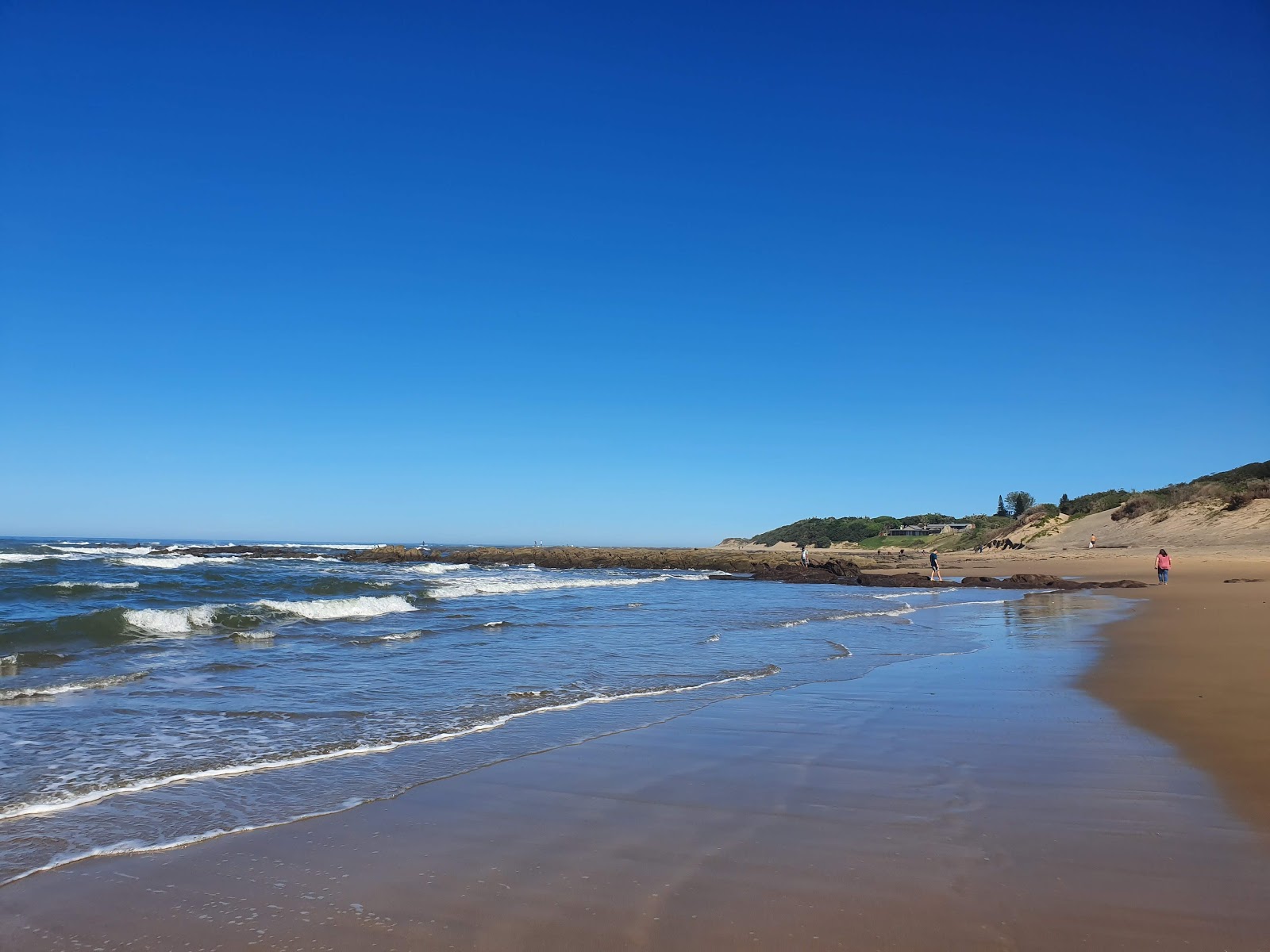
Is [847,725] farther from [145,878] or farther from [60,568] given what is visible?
[60,568]

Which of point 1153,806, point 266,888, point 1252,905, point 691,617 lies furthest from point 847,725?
point 691,617

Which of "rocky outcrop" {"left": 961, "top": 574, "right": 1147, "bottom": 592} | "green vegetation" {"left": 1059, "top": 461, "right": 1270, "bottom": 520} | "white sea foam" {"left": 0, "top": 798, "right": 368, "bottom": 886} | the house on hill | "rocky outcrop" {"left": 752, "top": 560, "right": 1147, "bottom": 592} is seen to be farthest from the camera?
the house on hill

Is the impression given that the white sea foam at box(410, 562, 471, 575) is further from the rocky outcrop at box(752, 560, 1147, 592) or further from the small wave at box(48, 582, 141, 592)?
the small wave at box(48, 582, 141, 592)

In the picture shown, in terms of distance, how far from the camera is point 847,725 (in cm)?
711

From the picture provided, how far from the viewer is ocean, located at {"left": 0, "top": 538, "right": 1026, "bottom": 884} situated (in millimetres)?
5230

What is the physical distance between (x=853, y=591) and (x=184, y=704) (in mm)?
25051

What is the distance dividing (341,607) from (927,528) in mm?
83038

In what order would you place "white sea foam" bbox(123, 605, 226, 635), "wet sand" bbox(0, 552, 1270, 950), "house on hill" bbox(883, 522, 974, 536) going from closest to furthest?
"wet sand" bbox(0, 552, 1270, 950) < "white sea foam" bbox(123, 605, 226, 635) < "house on hill" bbox(883, 522, 974, 536)

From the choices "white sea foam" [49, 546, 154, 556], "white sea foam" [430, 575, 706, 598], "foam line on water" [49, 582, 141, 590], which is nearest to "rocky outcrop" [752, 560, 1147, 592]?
"white sea foam" [430, 575, 706, 598]

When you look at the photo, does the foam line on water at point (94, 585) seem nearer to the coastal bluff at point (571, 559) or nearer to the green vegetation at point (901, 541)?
the coastal bluff at point (571, 559)

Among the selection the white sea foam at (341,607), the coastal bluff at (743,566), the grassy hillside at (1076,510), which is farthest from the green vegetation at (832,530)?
the white sea foam at (341,607)

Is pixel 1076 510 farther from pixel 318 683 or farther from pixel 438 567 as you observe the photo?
pixel 318 683

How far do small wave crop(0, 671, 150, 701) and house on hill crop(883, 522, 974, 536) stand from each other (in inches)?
3407

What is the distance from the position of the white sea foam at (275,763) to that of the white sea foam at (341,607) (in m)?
11.8
